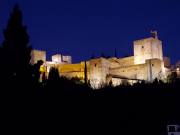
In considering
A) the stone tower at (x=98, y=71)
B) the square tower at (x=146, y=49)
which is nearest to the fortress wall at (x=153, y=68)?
the square tower at (x=146, y=49)

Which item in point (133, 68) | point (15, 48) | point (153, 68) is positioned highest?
point (133, 68)

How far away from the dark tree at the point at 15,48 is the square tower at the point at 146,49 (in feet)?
82.1

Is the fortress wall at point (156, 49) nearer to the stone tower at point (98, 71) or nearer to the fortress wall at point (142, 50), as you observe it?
the fortress wall at point (142, 50)

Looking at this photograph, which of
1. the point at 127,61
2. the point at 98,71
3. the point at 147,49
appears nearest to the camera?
the point at 98,71

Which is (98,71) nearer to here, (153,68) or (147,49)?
(153,68)

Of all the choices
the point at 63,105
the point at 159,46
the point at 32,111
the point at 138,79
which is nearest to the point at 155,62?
the point at 138,79

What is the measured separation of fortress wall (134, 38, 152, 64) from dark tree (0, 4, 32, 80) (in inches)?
986

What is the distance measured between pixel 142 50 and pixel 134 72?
226 inches

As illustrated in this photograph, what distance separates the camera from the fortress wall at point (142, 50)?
113 ft

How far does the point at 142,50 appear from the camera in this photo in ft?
116

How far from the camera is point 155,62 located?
29516 mm

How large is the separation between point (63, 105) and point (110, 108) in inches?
223

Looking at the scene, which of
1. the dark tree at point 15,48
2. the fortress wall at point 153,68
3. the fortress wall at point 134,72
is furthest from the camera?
the fortress wall at point 134,72

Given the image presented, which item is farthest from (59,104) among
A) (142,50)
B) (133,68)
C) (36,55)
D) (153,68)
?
(36,55)
